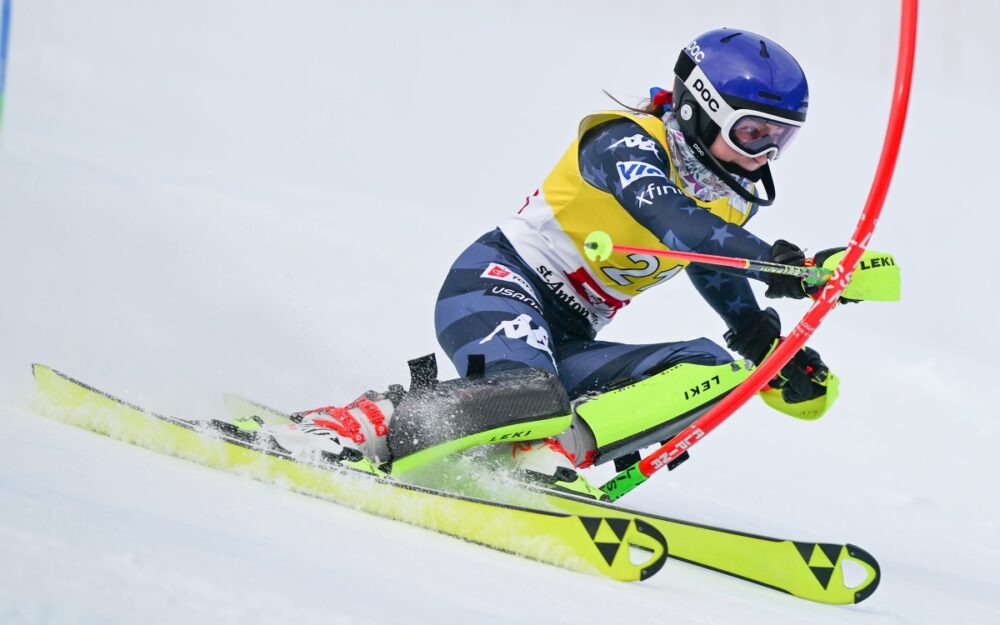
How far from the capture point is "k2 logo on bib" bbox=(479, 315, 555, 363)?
3.59 m

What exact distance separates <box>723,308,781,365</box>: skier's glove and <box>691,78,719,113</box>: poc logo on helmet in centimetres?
97

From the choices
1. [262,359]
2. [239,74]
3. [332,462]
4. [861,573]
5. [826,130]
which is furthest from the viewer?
[239,74]

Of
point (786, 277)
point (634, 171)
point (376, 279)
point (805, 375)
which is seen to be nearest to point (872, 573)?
point (786, 277)

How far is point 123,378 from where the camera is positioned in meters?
4.32

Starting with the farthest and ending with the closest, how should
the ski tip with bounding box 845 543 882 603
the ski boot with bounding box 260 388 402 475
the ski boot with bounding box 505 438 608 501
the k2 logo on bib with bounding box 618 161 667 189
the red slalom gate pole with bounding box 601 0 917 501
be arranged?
the k2 logo on bib with bounding box 618 161 667 189
the ski boot with bounding box 505 438 608 501
the ski boot with bounding box 260 388 402 475
the red slalom gate pole with bounding box 601 0 917 501
the ski tip with bounding box 845 543 882 603

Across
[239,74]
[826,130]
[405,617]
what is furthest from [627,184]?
[239,74]

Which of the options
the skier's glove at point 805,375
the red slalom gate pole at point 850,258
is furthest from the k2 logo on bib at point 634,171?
the skier's glove at point 805,375

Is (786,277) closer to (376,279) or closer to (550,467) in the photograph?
(550,467)

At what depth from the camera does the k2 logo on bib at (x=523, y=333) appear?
3.59 m

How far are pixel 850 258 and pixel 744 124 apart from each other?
0.67m

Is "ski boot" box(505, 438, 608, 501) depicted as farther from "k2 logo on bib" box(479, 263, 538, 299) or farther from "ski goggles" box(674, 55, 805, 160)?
"ski goggles" box(674, 55, 805, 160)

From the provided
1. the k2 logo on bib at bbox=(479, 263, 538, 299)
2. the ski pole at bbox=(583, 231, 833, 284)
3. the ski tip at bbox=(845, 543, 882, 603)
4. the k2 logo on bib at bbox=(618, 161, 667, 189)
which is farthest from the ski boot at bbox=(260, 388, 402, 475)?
the ski tip at bbox=(845, 543, 882, 603)

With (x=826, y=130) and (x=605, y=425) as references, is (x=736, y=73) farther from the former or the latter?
(x=826, y=130)

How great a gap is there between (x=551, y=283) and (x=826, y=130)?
776 cm
